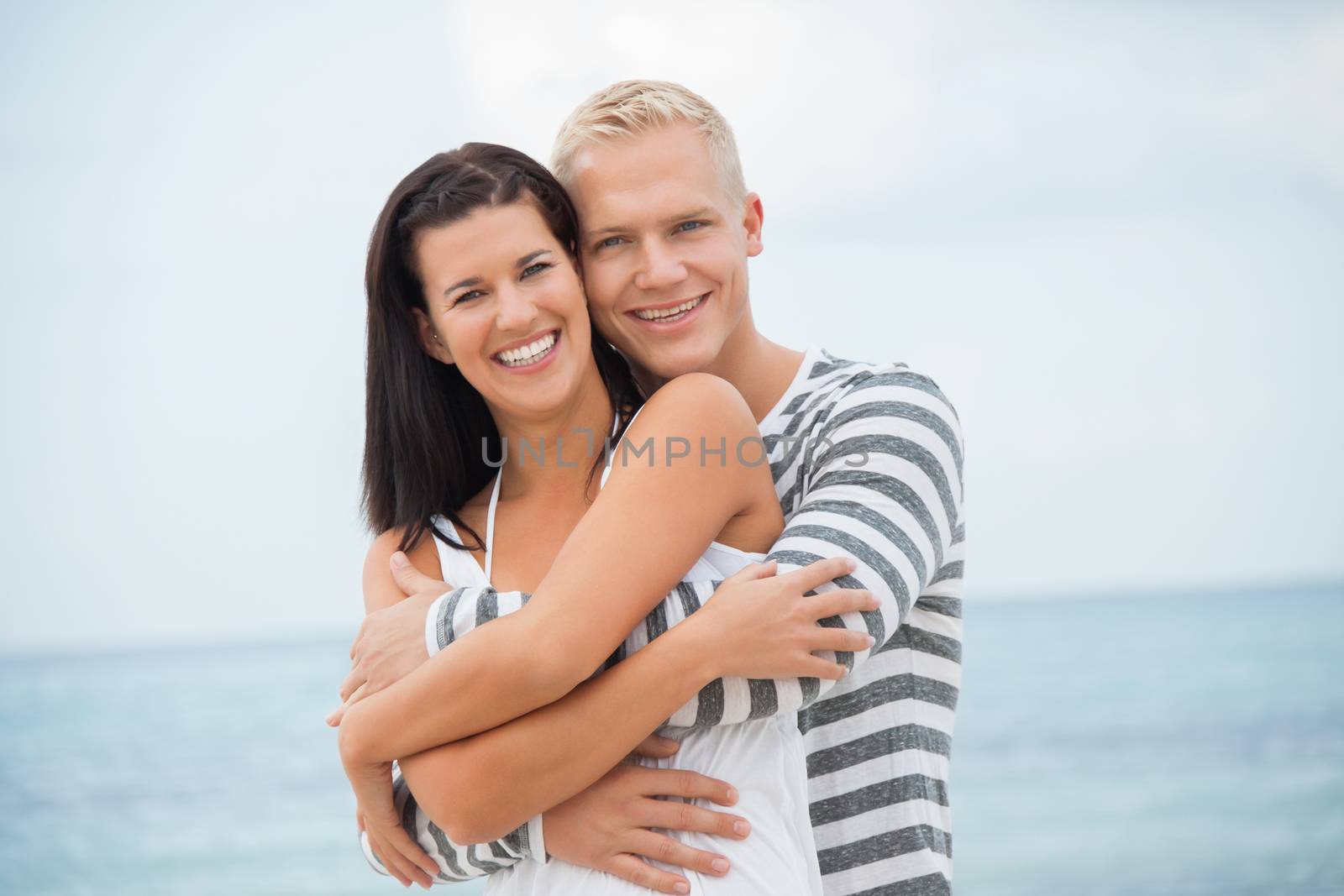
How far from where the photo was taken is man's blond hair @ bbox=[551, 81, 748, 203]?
2.23m

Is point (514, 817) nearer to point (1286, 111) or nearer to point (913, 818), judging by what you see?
point (913, 818)

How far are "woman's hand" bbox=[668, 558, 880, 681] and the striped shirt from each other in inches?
1.3

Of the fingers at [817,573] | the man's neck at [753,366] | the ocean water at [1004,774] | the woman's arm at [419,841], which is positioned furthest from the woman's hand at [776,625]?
the ocean water at [1004,774]

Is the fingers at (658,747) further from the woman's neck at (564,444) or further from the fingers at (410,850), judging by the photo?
the woman's neck at (564,444)

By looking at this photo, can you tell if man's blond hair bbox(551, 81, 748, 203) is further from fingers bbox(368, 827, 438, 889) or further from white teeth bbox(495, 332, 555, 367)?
fingers bbox(368, 827, 438, 889)

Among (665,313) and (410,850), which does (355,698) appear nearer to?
(410,850)

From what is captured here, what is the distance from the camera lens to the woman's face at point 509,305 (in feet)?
6.54

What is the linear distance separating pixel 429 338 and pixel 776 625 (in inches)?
36.9

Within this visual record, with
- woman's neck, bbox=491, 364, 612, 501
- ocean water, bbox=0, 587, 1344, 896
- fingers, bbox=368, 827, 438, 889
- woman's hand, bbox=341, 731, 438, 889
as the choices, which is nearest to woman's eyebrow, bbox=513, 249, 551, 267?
woman's neck, bbox=491, 364, 612, 501

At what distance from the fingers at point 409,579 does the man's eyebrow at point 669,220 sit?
69 centimetres

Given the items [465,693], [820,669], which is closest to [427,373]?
[465,693]

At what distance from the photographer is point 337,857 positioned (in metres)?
10.8

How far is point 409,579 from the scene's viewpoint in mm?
1958

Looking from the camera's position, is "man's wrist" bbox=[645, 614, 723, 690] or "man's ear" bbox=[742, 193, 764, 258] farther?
"man's ear" bbox=[742, 193, 764, 258]
